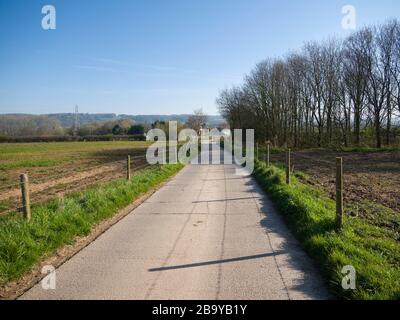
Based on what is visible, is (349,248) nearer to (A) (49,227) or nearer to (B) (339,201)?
(B) (339,201)

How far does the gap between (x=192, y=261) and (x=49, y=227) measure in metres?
3.19

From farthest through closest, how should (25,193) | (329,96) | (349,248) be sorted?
(329,96) → (25,193) → (349,248)

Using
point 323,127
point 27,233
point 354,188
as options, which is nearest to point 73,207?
point 27,233

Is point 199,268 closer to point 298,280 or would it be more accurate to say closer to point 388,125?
point 298,280

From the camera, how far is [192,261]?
20.4 ft

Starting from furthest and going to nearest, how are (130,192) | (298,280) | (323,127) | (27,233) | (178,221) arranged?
(323,127) < (130,192) < (178,221) < (27,233) < (298,280)

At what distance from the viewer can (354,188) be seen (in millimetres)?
13891

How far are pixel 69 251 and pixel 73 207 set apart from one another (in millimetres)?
2448

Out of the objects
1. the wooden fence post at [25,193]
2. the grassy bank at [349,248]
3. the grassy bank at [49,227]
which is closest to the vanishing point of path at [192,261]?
the grassy bank at [349,248]

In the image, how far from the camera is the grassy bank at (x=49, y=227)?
5.99 m

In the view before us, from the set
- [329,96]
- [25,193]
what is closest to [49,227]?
[25,193]

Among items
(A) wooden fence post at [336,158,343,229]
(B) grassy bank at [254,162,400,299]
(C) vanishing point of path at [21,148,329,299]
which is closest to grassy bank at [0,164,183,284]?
(C) vanishing point of path at [21,148,329,299]

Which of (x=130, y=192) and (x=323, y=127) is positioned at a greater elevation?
(x=323, y=127)

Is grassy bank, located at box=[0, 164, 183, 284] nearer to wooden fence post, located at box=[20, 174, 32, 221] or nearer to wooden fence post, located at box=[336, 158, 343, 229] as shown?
wooden fence post, located at box=[20, 174, 32, 221]
